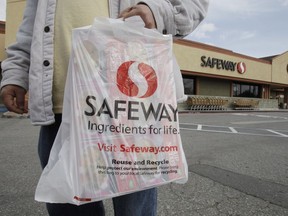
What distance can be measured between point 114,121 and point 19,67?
617mm

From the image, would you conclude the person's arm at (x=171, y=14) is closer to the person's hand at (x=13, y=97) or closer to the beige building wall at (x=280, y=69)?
the person's hand at (x=13, y=97)

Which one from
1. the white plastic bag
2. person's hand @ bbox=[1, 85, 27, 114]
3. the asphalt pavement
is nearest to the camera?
the white plastic bag

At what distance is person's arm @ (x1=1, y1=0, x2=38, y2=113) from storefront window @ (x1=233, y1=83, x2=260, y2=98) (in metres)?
27.1

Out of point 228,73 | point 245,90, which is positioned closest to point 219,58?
point 228,73

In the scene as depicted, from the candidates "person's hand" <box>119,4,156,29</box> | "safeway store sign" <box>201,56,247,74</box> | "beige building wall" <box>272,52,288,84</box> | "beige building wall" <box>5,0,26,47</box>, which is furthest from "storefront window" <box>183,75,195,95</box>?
"person's hand" <box>119,4,156,29</box>

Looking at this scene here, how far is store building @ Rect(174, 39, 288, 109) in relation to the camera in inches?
836

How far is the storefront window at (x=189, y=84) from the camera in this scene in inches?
875

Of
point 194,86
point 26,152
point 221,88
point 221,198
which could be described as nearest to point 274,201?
point 221,198

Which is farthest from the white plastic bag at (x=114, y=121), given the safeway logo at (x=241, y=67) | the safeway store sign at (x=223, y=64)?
the safeway logo at (x=241, y=67)

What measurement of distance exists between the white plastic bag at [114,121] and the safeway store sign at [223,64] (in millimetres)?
21549

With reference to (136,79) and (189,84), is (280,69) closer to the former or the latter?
(189,84)

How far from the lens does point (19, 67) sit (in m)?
1.31

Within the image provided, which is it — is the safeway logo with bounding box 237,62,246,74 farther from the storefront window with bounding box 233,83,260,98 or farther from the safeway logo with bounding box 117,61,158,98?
the safeway logo with bounding box 117,61,158,98

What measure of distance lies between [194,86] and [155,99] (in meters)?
22.3
